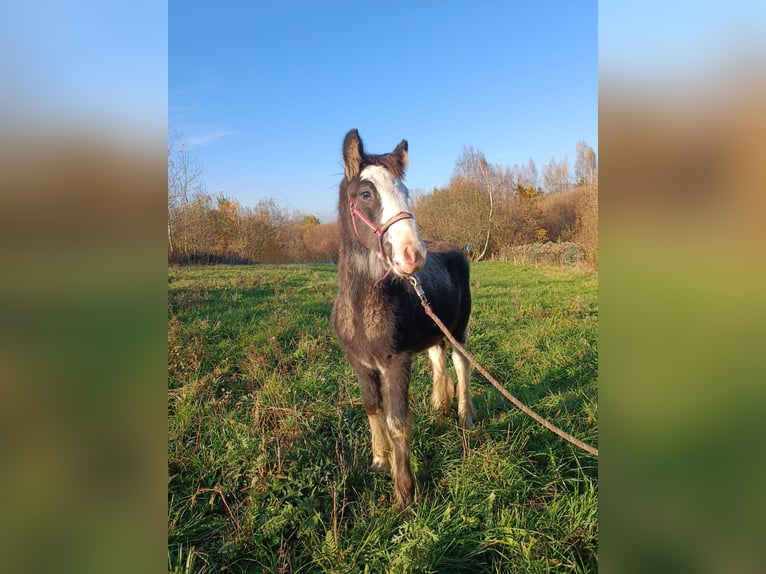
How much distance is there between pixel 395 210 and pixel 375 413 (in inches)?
77.2

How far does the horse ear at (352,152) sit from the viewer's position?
3119 millimetres

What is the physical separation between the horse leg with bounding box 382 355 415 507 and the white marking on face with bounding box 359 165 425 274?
945 mm

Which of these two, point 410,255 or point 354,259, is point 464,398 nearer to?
point 354,259

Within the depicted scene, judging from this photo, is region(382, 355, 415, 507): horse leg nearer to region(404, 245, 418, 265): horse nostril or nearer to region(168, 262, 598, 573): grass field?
region(168, 262, 598, 573): grass field

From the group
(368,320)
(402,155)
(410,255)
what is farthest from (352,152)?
(368,320)

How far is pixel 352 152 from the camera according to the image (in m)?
3.14

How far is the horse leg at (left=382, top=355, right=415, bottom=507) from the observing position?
3.12 metres
